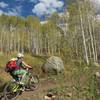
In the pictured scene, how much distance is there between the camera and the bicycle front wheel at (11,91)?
11.6m

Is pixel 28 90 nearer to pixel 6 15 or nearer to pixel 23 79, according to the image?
pixel 23 79

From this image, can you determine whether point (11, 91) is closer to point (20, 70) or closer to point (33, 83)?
point (20, 70)

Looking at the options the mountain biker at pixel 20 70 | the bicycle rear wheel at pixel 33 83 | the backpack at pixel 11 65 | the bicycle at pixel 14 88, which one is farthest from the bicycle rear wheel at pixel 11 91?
the bicycle rear wheel at pixel 33 83

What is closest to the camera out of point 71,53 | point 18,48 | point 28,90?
point 71,53

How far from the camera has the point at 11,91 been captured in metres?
11.6

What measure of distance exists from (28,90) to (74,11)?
2571cm

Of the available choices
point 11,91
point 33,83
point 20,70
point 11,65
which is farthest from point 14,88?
point 33,83

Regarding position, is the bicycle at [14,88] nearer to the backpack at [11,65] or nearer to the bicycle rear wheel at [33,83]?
the bicycle rear wheel at [33,83]

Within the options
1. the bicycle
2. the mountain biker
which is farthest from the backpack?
the bicycle

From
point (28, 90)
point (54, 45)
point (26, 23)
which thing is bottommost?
point (28, 90)

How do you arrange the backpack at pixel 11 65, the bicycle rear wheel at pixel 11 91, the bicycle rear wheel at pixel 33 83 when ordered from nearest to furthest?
1. the backpack at pixel 11 65
2. the bicycle rear wheel at pixel 11 91
3. the bicycle rear wheel at pixel 33 83

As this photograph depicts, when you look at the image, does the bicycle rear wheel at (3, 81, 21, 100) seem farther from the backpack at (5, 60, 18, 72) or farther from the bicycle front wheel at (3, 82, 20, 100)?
the backpack at (5, 60, 18, 72)

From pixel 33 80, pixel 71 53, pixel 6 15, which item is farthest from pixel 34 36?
pixel 71 53

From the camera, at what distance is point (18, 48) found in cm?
8319
